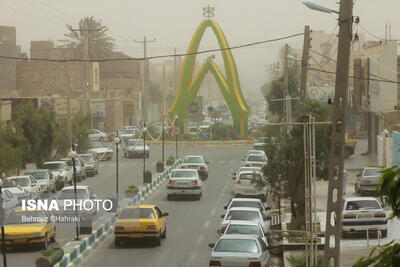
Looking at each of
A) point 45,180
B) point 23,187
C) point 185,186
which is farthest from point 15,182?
point 185,186

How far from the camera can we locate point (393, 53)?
5191 cm

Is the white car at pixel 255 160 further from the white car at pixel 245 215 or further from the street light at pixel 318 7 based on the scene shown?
the street light at pixel 318 7

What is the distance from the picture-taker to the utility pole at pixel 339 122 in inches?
512

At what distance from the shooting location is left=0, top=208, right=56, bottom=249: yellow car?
22.4 meters

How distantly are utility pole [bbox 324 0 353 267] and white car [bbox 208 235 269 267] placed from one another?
4240mm

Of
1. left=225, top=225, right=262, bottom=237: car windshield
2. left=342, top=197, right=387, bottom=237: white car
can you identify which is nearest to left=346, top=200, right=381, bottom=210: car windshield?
left=342, top=197, right=387, bottom=237: white car

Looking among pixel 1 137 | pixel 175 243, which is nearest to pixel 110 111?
pixel 1 137

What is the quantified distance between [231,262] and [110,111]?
82.2 meters

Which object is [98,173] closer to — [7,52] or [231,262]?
[231,262]

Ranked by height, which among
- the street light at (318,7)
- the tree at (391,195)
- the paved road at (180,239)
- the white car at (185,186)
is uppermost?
Answer: the street light at (318,7)

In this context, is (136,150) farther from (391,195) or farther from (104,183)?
(391,195)

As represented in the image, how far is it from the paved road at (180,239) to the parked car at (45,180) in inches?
195

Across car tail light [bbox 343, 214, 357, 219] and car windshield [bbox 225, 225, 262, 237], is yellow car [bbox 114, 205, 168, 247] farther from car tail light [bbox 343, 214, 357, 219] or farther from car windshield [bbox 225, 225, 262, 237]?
car tail light [bbox 343, 214, 357, 219]

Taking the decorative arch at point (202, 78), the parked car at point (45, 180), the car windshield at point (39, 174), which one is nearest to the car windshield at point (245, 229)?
the parked car at point (45, 180)
